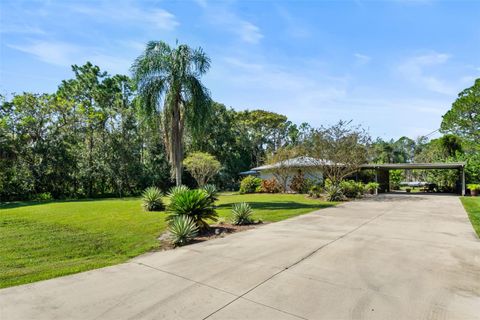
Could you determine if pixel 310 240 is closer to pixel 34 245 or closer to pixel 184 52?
pixel 34 245

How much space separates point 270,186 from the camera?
82.1ft

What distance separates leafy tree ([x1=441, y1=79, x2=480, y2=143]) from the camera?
27.2 meters

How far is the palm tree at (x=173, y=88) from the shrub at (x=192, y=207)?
18.1 feet

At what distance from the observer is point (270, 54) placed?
1207cm

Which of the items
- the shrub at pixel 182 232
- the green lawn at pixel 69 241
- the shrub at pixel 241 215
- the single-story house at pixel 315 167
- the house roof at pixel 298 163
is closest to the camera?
the green lawn at pixel 69 241

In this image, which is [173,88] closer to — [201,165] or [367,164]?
[201,165]

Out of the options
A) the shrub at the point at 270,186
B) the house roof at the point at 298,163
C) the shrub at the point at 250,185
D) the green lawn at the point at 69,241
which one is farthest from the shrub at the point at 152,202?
the shrub at the point at 250,185

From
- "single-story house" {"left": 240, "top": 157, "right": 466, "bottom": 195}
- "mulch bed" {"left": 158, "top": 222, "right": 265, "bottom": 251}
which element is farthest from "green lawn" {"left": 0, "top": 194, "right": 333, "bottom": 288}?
"single-story house" {"left": 240, "top": 157, "right": 466, "bottom": 195}

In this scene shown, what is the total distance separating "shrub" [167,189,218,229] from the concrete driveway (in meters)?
1.39

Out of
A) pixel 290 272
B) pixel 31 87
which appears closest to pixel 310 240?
pixel 290 272

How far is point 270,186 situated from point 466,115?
2140 cm

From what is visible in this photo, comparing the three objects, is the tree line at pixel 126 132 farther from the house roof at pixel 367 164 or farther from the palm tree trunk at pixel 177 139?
the house roof at pixel 367 164

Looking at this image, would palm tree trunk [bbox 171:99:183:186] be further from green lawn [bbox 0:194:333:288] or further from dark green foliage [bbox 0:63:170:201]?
dark green foliage [bbox 0:63:170:201]

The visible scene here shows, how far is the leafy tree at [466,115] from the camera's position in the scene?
2722 centimetres
